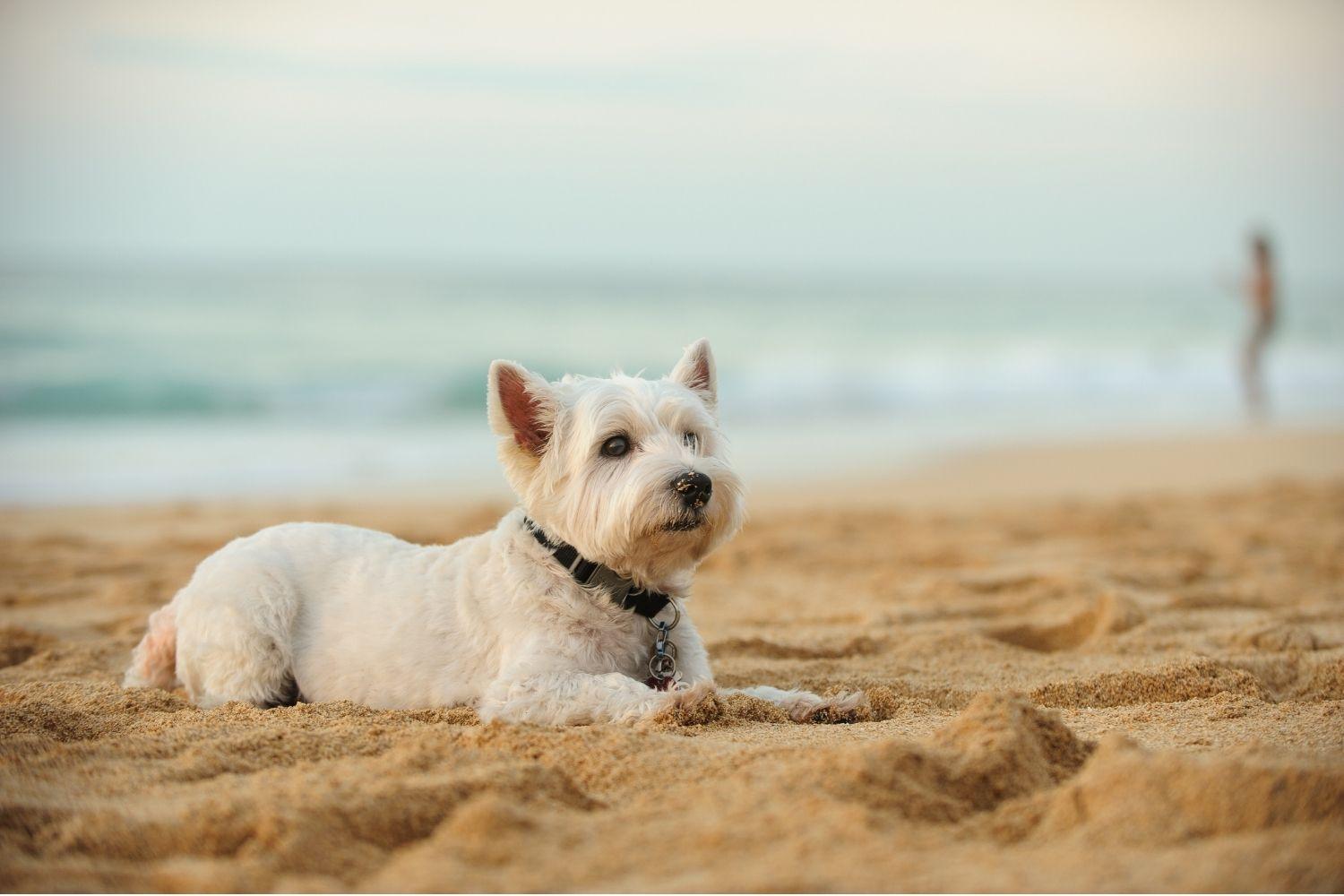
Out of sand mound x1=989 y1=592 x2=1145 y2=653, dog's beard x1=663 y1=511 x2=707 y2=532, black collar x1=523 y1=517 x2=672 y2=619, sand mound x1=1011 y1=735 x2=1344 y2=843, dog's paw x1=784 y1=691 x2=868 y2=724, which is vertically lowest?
sand mound x1=989 y1=592 x2=1145 y2=653

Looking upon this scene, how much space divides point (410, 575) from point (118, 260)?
47.4 metres

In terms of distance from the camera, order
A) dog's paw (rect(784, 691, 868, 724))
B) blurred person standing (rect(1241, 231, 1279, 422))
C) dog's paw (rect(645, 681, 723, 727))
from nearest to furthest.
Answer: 1. dog's paw (rect(645, 681, 723, 727))
2. dog's paw (rect(784, 691, 868, 724))
3. blurred person standing (rect(1241, 231, 1279, 422))

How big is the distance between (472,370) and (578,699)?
18.7m

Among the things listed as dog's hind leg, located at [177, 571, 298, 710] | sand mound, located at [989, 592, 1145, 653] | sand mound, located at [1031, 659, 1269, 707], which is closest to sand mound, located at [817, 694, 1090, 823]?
sand mound, located at [1031, 659, 1269, 707]

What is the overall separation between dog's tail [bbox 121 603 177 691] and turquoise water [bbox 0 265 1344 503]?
6425 millimetres

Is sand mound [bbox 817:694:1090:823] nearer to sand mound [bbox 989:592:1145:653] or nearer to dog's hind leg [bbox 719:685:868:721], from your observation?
dog's hind leg [bbox 719:685:868:721]

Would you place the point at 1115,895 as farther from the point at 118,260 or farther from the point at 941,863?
the point at 118,260

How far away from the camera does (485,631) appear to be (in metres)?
4.47

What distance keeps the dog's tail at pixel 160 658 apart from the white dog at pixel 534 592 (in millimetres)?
51

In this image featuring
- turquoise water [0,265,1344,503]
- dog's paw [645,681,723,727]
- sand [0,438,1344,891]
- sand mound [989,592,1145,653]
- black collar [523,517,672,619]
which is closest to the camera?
sand [0,438,1344,891]

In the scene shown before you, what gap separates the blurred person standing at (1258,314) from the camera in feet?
56.5

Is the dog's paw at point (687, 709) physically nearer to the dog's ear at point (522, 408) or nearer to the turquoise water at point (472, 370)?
the dog's ear at point (522, 408)

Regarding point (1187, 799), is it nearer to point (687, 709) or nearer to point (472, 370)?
point (687, 709)

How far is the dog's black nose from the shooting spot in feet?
Answer: 13.4
